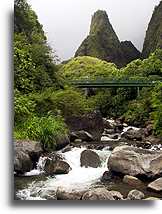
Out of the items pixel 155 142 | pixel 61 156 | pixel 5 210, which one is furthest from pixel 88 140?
pixel 5 210

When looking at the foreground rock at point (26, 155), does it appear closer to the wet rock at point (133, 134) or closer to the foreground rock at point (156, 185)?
the wet rock at point (133, 134)

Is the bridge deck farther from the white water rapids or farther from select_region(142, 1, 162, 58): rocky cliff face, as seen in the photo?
Result: the white water rapids

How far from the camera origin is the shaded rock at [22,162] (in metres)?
3.82

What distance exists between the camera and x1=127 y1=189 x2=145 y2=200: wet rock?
12.3 feet

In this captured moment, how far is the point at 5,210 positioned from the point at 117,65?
124 cm

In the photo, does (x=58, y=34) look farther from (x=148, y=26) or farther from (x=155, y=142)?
(x=155, y=142)

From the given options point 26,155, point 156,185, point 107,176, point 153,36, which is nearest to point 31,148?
point 26,155

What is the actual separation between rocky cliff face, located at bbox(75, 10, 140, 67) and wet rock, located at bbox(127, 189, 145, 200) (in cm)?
87

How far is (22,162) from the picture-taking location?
3.93 metres

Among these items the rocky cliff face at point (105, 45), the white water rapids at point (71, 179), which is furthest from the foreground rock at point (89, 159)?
the rocky cliff face at point (105, 45)

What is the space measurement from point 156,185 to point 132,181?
7.3 inches

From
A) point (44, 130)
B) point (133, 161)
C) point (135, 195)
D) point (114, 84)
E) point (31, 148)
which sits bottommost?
point (135, 195)

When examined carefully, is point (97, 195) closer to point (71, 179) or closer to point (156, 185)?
point (71, 179)

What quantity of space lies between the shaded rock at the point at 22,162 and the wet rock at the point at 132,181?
0.69 meters
